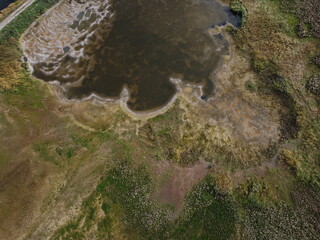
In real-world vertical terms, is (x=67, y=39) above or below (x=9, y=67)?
below

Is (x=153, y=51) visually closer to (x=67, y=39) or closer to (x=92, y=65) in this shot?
(x=92, y=65)

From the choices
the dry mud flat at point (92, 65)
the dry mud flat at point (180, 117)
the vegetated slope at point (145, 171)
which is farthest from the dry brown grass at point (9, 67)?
the dry mud flat at point (180, 117)

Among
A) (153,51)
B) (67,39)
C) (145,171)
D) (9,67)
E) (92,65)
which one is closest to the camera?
(145,171)

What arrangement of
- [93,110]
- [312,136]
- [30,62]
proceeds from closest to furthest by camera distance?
[312,136], [93,110], [30,62]

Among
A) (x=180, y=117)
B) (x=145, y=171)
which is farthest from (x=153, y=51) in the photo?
(x=145, y=171)

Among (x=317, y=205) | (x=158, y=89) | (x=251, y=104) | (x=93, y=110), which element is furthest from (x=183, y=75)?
(x=317, y=205)

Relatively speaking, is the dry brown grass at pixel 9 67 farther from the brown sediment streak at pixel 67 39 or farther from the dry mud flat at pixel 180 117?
the dry mud flat at pixel 180 117

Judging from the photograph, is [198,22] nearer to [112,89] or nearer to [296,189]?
[112,89]
